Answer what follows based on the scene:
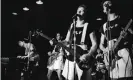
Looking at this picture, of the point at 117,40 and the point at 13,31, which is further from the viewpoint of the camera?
the point at 13,31

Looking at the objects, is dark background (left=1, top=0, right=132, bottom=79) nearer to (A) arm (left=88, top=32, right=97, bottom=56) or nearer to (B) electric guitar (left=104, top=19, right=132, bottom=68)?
(B) electric guitar (left=104, top=19, right=132, bottom=68)

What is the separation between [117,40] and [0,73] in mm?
2567

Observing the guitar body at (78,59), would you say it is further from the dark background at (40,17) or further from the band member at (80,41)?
the dark background at (40,17)

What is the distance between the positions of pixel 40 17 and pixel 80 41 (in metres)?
5.67

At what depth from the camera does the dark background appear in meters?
7.34

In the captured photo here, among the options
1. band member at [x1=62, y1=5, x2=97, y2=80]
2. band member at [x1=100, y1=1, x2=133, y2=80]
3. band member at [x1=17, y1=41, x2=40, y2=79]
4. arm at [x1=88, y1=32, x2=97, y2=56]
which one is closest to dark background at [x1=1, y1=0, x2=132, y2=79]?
band member at [x1=17, y1=41, x2=40, y2=79]

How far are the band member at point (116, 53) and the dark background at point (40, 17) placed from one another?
3.84 m

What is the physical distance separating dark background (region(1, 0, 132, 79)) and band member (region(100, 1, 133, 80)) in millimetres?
3843

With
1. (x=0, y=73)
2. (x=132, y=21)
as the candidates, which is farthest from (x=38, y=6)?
(x=132, y=21)

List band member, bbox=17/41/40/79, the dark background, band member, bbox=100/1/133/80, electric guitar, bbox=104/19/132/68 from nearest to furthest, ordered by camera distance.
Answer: band member, bbox=100/1/133/80, electric guitar, bbox=104/19/132/68, band member, bbox=17/41/40/79, the dark background

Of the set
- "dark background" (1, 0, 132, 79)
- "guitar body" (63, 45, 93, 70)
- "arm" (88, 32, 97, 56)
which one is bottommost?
"guitar body" (63, 45, 93, 70)

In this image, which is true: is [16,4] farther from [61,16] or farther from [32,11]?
[61,16]

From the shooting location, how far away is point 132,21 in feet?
11.0

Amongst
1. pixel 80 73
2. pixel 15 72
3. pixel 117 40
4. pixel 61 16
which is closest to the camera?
pixel 80 73
